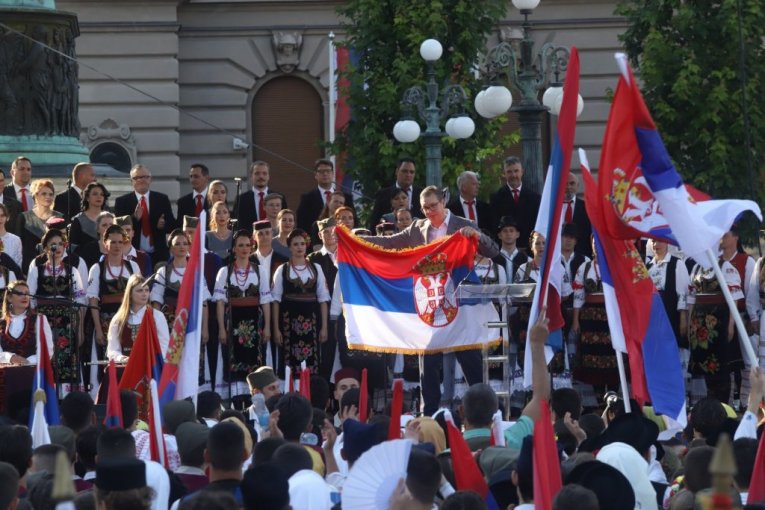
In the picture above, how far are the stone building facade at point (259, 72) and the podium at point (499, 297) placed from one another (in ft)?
57.7

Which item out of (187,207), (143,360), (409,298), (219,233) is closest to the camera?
(143,360)

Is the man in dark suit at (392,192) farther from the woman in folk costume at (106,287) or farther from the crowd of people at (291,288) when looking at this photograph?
the woman in folk costume at (106,287)

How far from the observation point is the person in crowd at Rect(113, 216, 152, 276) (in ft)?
51.8

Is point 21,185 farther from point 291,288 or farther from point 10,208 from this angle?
point 291,288

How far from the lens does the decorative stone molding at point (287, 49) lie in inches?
1293

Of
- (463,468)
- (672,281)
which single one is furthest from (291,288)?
(463,468)

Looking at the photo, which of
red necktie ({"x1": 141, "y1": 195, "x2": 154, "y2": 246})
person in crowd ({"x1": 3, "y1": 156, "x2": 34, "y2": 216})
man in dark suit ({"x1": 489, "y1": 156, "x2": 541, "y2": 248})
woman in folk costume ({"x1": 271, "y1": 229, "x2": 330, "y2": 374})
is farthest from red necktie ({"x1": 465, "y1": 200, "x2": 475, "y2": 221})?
person in crowd ({"x1": 3, "y1": 156, "x2": 34, "y2": 216})

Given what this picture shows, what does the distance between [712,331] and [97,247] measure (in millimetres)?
5400

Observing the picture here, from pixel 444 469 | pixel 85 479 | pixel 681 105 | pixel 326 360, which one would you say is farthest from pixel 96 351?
pixel 681 105

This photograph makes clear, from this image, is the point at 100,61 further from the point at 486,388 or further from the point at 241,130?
the point at 486,388

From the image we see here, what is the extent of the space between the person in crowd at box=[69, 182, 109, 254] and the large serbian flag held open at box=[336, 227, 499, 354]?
7.73 ft

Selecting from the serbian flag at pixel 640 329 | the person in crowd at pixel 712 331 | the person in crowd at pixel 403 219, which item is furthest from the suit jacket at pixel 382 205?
the serbian flag at pixel 640 329

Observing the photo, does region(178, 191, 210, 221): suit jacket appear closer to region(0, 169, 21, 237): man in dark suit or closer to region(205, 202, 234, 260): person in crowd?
region(205, 202, 234, 260): person in crowd

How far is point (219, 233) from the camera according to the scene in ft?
54.6
